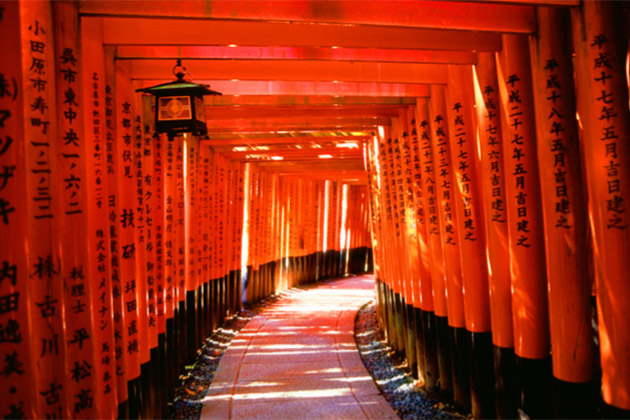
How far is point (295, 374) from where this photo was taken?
27.6ft

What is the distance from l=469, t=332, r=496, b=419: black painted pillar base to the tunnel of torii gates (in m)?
0.02

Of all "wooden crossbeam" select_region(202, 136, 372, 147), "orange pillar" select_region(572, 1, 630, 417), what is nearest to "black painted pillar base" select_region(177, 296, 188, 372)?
"wooden crossbeam" select_region(202, 136, 372, 147)

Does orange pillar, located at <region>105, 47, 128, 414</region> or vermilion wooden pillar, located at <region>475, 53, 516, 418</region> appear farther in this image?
vermilion wooden pillar, located at <region>475, 53, 516, 418</region>

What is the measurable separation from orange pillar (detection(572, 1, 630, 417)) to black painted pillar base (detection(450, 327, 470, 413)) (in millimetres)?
2613

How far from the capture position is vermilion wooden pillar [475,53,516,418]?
4.98 meters

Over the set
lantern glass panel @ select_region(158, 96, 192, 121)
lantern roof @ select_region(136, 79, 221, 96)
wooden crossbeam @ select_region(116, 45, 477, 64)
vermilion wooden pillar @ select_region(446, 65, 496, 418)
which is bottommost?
vermilion wooden pillar @ select_region(446, 65, 496, 418)

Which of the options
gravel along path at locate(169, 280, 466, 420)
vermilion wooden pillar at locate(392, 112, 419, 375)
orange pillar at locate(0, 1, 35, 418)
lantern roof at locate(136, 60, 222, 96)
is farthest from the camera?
vermilion wooden pillar at locate(392, 112, 419, 375)

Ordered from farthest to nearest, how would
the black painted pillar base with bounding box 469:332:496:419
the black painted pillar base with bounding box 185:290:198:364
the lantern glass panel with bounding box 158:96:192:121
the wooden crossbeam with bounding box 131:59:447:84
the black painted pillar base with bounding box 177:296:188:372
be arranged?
1. the black painted pillar base with bounding box 185:290:198:364
2. the black painted pillar base with bounding box 177:296:188:372
3. the wooden crossbeam with bounding box 131:59:447:84
4. the black painted pillar base with bounding box 469:332:496:419
5. the lantern glass panel with bounding box 158:96:192:121

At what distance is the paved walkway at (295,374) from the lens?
6777 millimetres

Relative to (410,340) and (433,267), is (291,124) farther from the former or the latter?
(410,340)

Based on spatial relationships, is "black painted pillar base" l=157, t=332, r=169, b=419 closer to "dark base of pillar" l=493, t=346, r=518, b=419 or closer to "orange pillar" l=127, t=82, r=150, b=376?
"orange pillar" l=127, t=82, r=150, b=376

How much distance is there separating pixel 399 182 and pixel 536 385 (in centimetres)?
470

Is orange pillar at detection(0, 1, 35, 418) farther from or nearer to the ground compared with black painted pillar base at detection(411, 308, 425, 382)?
farther from the ground

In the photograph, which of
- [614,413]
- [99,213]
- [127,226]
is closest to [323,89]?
[127,226]
